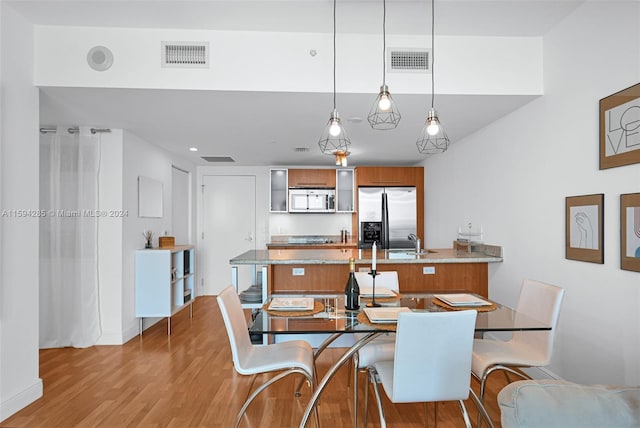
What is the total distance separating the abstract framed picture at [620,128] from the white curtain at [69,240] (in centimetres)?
430

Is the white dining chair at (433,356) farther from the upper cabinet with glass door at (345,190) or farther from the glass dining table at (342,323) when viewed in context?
the upper cabinet with glass door at (345,190)

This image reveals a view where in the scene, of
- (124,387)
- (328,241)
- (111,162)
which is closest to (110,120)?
(111,162)

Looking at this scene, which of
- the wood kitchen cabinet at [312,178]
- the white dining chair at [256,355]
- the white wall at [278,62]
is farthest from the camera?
the wood kitchen cabinet at [312,178]

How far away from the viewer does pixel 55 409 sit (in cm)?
246

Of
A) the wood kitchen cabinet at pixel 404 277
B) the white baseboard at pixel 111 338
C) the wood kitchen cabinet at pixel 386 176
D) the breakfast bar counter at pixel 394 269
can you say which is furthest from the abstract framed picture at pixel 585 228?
the white baseboard at pixel 111 338

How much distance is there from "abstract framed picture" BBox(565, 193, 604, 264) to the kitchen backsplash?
13.3ft

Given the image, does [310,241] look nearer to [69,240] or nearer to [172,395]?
[69,240]

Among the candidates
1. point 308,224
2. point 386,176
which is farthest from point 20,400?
point 386,176

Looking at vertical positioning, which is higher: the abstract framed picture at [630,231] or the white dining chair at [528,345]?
the abstract framed picture at [630,231]

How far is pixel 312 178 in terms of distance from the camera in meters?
6.00

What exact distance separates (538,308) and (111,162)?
159 inches

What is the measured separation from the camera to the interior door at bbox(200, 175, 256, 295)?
623 centimetres

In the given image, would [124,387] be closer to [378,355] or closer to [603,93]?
[378,355]

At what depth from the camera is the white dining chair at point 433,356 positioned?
1.59 meters
